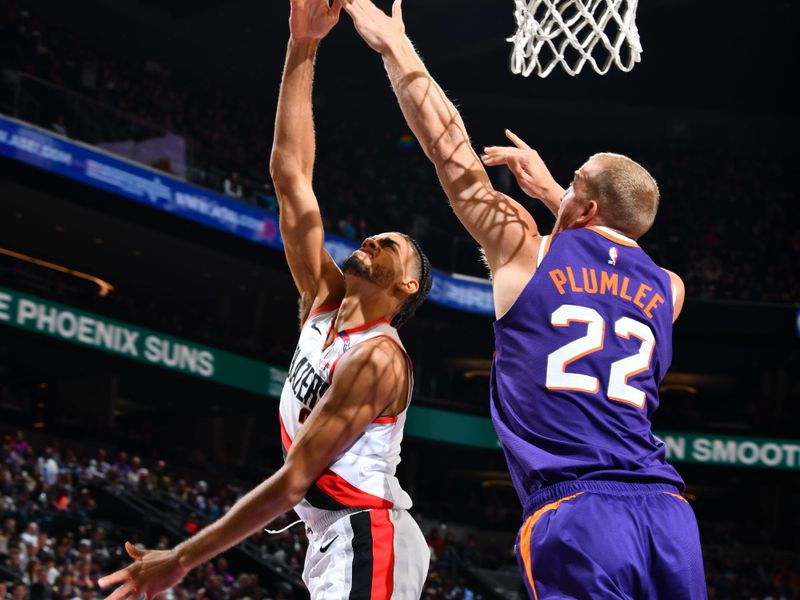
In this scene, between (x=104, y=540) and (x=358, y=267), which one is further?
(x=104, y=540)

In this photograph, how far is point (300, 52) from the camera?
13.6 ft

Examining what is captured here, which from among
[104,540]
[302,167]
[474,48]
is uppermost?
[474,48]

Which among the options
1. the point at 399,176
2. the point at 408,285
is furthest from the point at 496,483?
the point at 408,285

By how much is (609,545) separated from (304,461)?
3.11ft

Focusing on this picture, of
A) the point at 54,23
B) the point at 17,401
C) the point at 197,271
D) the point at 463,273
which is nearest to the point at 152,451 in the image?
the point at 17,401

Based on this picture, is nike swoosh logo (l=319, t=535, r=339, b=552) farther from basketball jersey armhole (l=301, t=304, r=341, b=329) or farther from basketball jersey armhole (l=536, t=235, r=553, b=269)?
basketball jersey armhole (l=536, t=235, r=553, b=269)

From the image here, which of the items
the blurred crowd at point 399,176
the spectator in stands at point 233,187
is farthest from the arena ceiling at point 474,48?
the spectator in stands at point 233,187

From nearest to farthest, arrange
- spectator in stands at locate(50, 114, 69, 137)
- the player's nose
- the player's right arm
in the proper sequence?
the player's right arm → the player's nose → spectator in stands at locate(50, 114, 69, 137)

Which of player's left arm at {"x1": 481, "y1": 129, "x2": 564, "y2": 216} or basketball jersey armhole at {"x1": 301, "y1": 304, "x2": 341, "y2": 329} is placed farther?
player's left arm at {"x1": 481, "y1": 129, "x2": 564, "y2": 216}

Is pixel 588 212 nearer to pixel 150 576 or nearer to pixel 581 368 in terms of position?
pixel 581 368

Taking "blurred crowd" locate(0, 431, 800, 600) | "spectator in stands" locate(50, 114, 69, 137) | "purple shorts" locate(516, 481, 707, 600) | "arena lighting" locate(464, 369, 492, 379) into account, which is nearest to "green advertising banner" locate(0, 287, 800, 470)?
"blurred crowd" locate(0, 431, 800, 600)

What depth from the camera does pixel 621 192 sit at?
325 centimetres

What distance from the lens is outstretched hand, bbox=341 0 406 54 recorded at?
359cm

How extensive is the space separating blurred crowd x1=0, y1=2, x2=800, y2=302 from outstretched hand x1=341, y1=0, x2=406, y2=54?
54.7 feet
